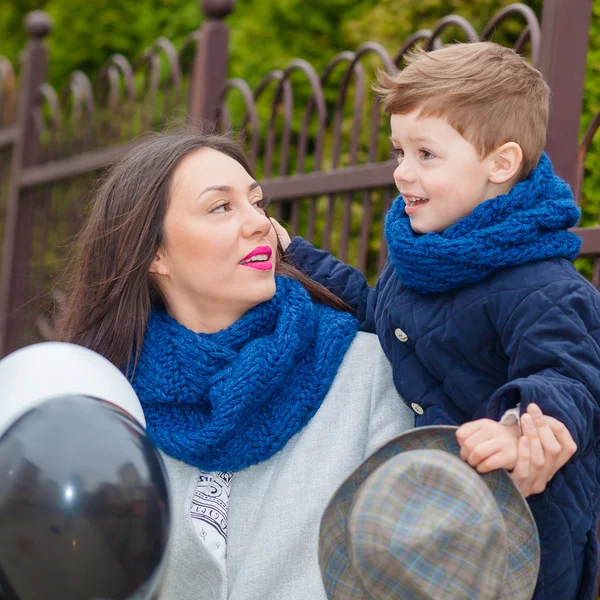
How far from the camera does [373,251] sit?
5.14 meters

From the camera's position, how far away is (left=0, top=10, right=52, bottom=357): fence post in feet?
20.6

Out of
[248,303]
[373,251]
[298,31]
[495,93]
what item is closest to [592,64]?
[495,93]

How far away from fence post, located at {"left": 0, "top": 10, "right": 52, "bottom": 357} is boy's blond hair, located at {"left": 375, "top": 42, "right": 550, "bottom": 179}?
4.44m

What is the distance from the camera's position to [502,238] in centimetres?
208

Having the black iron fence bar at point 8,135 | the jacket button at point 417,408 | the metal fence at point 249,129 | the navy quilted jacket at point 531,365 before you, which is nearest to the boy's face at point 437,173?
the navy quilted jacket at point 531,365

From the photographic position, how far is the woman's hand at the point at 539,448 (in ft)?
6.06

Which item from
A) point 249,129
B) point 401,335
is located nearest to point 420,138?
point 401,335

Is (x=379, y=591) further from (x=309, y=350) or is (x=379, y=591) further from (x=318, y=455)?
(x=309, y=350)

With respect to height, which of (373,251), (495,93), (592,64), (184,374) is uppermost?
(495,93)

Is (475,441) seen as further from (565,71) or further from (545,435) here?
(565,71)

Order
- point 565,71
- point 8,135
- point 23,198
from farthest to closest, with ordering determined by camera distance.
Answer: point 8,135 < point 23,198 < point 565,71

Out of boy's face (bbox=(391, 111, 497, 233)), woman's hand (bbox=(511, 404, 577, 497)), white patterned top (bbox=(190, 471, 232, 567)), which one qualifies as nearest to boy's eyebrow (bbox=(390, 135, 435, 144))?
boy's face (bbox=(391, 111, 497, 233))

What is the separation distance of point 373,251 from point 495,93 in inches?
119

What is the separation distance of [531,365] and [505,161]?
0.43 meters
